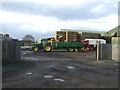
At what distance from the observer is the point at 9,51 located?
11734 mm

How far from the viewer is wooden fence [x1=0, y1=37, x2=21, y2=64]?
11.3 metres

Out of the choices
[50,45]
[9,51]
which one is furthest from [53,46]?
[9,51]

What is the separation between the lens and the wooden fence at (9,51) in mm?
11281

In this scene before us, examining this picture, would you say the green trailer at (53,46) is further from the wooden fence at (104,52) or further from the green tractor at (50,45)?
the wooden fence at (104,52)

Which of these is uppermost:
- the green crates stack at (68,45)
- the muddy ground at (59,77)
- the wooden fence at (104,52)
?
the green crates stack at (68,45)

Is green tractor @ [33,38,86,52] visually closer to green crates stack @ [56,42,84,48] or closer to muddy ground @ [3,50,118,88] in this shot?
green crates stack @ [56,42,84,48]

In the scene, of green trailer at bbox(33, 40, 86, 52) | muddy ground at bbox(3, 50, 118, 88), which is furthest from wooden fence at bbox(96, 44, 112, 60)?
green trailer at bbox(33, 40, 86, 52)

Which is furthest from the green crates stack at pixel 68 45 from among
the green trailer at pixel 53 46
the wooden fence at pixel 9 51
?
the wooden fence at pixel 9 51

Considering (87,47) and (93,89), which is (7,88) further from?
(87,47)

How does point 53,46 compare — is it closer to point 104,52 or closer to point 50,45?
point 50,45

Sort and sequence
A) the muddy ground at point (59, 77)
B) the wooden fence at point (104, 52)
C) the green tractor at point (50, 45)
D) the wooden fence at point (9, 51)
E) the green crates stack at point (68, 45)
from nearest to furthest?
1. the muddy ground at point (59, 77)
2. the wooden fence at point (9, 51)
3. the wooden fence at point (104, 52)
4. the green tractor at point (50, 45)
5. the green crates stack at point (68, 45)

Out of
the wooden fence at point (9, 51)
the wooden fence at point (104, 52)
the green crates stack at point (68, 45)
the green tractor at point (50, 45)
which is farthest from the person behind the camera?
the green crates stack at point (68, 45)

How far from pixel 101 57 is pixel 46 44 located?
46.1 feet

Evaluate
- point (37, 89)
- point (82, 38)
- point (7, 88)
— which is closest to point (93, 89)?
point (37, 89)
